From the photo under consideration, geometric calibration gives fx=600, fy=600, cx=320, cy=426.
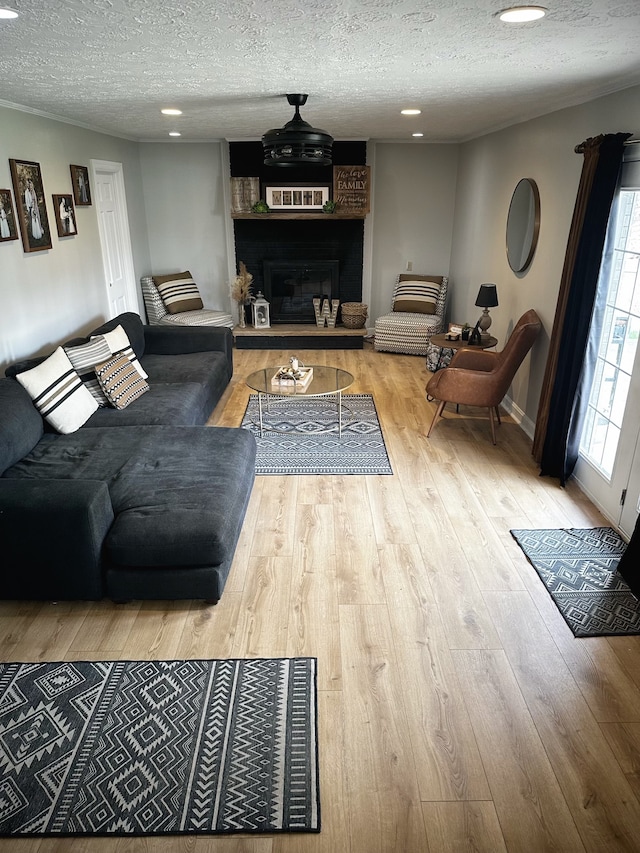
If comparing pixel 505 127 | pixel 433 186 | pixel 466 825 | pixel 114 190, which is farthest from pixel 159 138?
pixel 466 825

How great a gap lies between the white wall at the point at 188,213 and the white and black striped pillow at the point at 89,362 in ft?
11.4

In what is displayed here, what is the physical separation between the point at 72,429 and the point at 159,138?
432 cm

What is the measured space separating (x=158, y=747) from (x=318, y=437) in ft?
9.45

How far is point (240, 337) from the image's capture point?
7242 millimetres

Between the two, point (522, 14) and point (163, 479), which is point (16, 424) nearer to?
point (163, 479)

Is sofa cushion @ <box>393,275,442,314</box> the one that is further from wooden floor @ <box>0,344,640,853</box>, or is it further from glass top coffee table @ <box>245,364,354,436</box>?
wooden floor @ <box>0,344,640,853</box>

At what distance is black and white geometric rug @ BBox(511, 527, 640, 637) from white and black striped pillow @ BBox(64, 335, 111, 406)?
2.87 meters

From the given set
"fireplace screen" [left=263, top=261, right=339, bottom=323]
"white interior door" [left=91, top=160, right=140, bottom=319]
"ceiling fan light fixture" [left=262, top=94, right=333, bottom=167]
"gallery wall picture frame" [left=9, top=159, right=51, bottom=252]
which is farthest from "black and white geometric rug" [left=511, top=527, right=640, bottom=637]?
"fireplace screen" [left=263, top=261, right=339, bottom=323]

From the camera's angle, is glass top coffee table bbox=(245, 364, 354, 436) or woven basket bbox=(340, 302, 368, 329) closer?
glass top coffee table bbox=(245, 364, 354, 436)

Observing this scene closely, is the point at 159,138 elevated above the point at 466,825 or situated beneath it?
elevated above

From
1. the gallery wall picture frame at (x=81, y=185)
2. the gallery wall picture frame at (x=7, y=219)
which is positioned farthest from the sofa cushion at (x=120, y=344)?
the gallery wall picture frame at (x=81, y=185)

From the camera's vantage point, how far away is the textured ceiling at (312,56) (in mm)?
1973

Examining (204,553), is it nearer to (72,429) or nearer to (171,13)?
(72,429)

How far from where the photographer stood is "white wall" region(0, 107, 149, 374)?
4000mm
